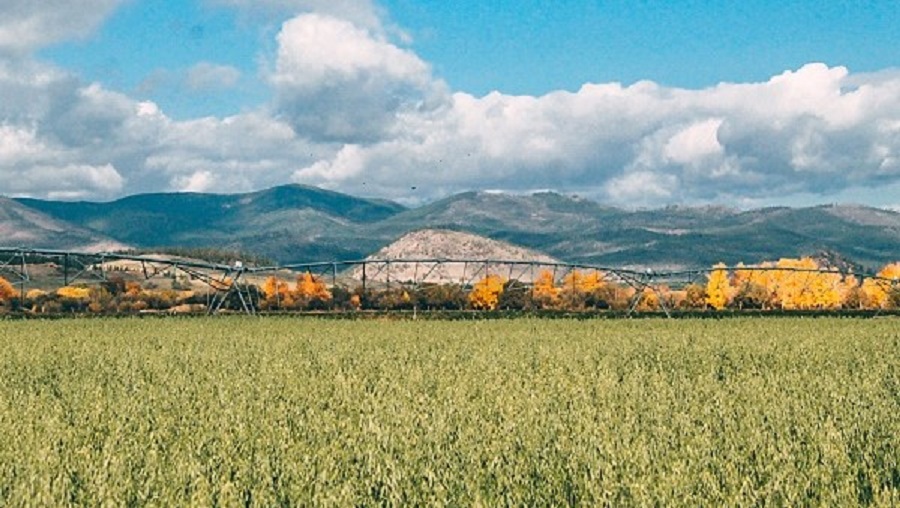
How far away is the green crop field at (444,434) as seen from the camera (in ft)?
35.3

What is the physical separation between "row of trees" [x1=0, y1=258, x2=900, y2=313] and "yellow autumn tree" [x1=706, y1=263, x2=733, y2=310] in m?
0.13

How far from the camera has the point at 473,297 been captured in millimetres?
123875

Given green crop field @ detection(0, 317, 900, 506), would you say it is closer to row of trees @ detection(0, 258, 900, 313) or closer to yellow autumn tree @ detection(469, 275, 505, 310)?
row of trees @ detection(0, 258, 900, 313)

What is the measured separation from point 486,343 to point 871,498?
1134 inches

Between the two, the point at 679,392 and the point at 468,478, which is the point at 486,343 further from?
the point at 468,478

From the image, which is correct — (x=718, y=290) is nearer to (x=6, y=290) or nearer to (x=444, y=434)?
(x=6, y=290)

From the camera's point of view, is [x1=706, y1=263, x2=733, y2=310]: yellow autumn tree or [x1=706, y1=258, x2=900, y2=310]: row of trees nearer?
[x1=706, y1=258, x2=900, y2=310]: row of trees

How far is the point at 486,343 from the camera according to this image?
130ft

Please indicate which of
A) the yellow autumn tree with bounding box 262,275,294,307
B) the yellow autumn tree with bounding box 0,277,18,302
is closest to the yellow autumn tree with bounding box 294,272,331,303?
the yellow autumn tree with bounding box 262,275,294,307

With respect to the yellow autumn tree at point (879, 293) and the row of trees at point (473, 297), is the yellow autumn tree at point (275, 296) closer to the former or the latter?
the row of trees at point (473, 297)

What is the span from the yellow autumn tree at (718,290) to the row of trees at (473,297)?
5.0 inches

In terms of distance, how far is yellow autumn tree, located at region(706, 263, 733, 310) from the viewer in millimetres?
118188

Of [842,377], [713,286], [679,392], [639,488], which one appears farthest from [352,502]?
[713,286]

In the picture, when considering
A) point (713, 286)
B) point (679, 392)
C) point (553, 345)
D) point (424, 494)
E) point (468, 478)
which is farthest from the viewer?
point (713, 286)
